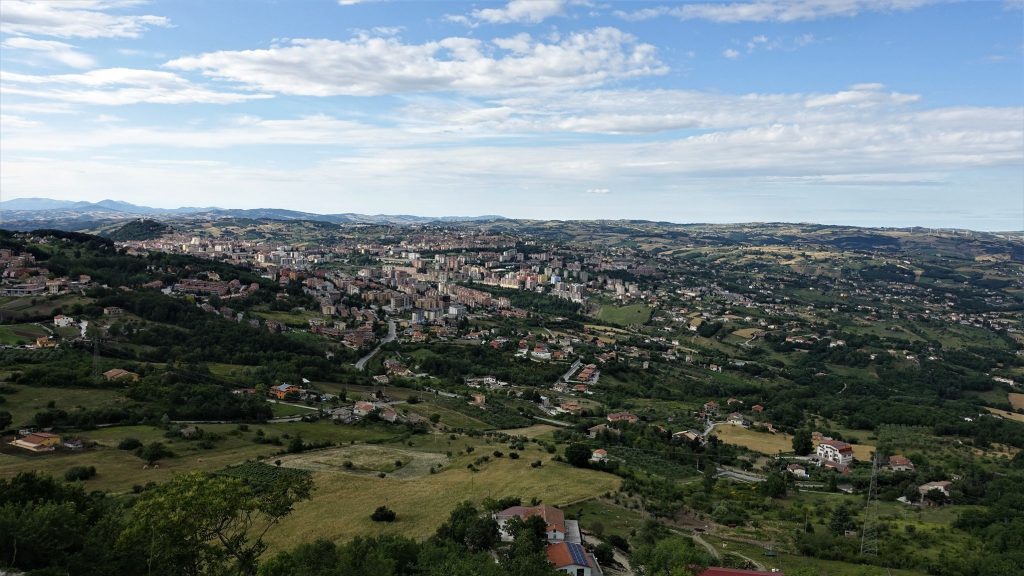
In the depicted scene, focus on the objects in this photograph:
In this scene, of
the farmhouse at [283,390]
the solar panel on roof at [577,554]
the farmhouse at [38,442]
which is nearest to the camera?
the solar panel on roof at [577,554]

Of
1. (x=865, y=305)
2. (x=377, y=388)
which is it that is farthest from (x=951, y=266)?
(x=377, y=388)

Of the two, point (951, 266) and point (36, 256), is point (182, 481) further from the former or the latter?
point (951, 266)

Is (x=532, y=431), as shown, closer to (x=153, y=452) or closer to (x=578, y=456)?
(x=578, y=456)

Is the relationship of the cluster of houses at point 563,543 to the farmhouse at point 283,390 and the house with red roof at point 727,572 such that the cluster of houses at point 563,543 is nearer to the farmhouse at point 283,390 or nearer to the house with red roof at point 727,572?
the house with red roof at point 727,572

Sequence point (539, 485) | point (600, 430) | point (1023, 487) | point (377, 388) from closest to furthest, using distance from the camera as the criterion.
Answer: point (539, 485) → point (1023, 487) → point (600, 430) → point (377, 388)

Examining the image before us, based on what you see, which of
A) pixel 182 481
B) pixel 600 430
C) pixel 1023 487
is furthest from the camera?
pixel 600 430

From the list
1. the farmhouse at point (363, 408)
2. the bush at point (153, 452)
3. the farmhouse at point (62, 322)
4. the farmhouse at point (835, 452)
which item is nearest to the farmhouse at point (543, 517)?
the bush at point (153, 452)

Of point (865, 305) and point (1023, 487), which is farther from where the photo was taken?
point (865, 305)

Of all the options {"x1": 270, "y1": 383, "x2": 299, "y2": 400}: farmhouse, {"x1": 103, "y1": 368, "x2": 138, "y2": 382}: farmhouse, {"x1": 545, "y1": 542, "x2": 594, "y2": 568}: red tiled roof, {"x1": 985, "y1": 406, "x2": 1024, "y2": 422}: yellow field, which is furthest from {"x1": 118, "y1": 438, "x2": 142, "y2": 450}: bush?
{"x1": 985, "y1": 406, "x2": 1024, "y2": 422}: yellow field
